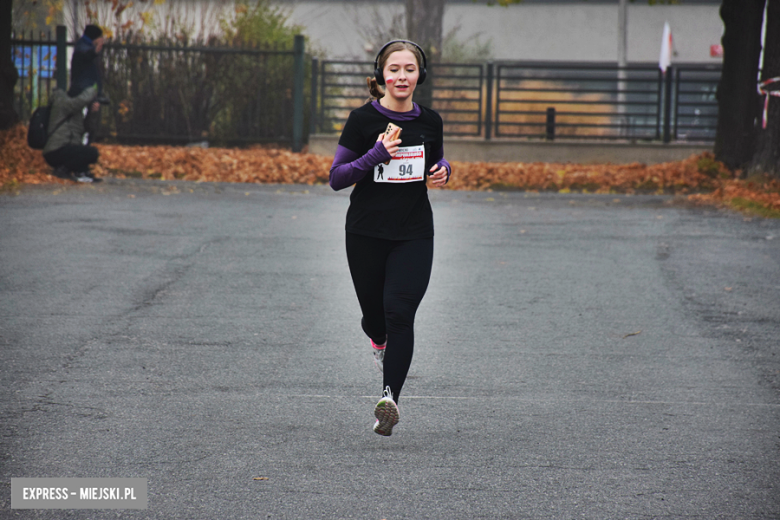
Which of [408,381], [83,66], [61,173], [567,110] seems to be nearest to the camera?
[408,381]

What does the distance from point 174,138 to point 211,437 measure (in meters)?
16.7

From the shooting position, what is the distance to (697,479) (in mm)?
3848

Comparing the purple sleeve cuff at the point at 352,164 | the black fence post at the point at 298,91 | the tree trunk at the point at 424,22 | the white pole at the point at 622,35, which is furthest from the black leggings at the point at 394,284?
the white pole at the point at 622,35

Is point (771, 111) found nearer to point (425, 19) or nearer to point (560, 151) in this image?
point (560, 151)

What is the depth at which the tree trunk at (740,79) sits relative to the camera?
52.1 ft

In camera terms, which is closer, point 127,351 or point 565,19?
point 127,351

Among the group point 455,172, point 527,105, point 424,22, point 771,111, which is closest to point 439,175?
point 771,111

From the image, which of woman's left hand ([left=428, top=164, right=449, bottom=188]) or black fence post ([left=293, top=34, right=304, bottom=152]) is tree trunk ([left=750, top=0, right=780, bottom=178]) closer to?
black fence post ([left=293, top=34, right=304, bottom=152])

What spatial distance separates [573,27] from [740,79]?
21716 millimetres

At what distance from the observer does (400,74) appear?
14.4ft

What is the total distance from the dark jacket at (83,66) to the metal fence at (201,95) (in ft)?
20.1

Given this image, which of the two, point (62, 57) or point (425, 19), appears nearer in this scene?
point (62, 57)

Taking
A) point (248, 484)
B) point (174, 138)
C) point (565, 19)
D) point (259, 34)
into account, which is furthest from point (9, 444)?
point (565, 19)

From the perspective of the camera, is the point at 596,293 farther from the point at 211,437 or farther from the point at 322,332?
the point at 211,437
